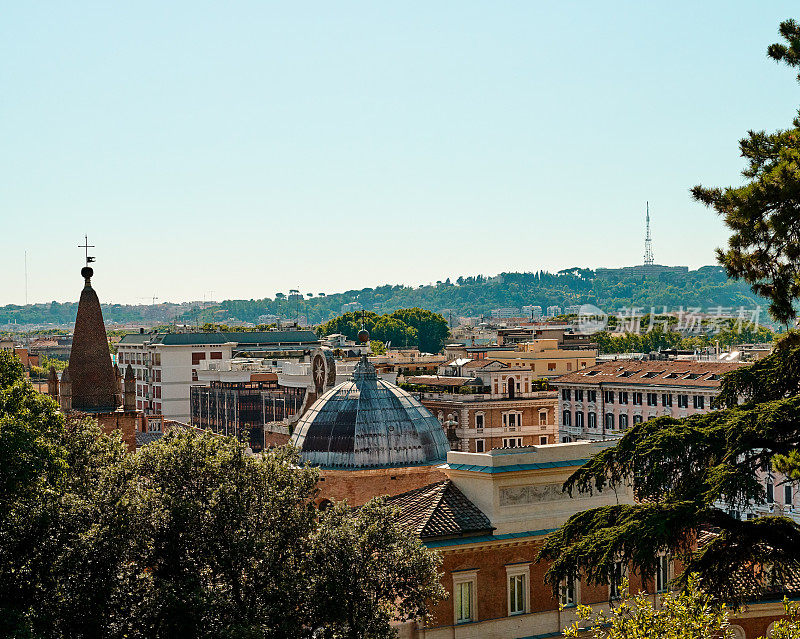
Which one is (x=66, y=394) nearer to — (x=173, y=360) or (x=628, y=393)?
(x=628, y=393)

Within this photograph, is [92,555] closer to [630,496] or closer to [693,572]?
[693,572]

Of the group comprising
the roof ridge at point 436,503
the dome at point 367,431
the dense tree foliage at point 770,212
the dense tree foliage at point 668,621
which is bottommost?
the roof ridge at point 436,503

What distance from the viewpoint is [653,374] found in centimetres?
8262

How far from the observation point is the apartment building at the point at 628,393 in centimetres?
7700

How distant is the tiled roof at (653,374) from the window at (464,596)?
50.0 meters

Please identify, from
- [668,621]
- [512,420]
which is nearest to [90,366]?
[512,420]

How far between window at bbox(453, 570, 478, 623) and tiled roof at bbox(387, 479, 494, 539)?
98 centimetres

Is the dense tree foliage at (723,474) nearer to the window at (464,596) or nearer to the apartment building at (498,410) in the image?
the window at (464,596)

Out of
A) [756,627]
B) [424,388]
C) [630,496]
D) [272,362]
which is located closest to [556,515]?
[630,496]

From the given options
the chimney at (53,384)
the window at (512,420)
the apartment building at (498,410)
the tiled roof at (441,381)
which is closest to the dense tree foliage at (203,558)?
the chimney at (53,384)

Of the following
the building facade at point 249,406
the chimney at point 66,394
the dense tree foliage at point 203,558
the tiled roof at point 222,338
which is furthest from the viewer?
the tiled roof at point 222,338

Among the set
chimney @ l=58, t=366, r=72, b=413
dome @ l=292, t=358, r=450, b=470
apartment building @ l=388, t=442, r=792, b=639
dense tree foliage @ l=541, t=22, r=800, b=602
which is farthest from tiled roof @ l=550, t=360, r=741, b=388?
dense tree foliage @ l=541, t=22, r=800, b=602

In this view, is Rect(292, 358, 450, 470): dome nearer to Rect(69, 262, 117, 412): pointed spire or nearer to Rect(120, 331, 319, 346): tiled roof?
Rect(69, 262, 117, 412): pointed spire

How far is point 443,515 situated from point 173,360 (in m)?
88.2
